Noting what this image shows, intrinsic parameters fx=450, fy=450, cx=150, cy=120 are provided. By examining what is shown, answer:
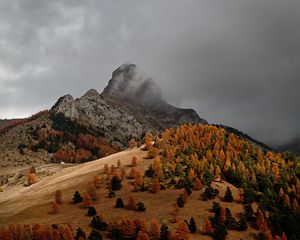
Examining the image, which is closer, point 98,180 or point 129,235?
point 129,235

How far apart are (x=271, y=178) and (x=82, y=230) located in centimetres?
9385

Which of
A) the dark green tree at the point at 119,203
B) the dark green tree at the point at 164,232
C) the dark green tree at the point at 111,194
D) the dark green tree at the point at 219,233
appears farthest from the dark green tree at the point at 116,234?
the dark green tree at the point at 111,194

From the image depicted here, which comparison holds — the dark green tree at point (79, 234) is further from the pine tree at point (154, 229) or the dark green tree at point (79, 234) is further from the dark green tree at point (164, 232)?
the dark green tree at point (164, 232)

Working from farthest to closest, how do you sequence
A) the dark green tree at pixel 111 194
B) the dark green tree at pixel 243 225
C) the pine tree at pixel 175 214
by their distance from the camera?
the dark green tree at pixel 111 194 < the dark green tree at pixel 243 225 < the pine tree at pixel 175 214

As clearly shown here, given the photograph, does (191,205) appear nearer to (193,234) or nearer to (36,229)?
(193,234)

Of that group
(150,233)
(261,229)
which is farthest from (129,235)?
(261,229)

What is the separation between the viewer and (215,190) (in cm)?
15200

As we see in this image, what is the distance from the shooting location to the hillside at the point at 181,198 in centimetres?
12731

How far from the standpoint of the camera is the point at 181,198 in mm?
141750

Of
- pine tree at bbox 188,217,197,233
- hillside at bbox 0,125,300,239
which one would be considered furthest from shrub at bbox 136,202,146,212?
pine tree at bbox 188,217,197,233

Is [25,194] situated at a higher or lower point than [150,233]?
higher

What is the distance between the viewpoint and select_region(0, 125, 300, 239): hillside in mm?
127312

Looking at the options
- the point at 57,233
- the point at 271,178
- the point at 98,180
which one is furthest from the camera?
the point at 271,178

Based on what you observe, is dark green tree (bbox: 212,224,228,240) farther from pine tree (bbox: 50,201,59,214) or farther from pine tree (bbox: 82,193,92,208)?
pine tree (bbox: 50,201,59,214)
